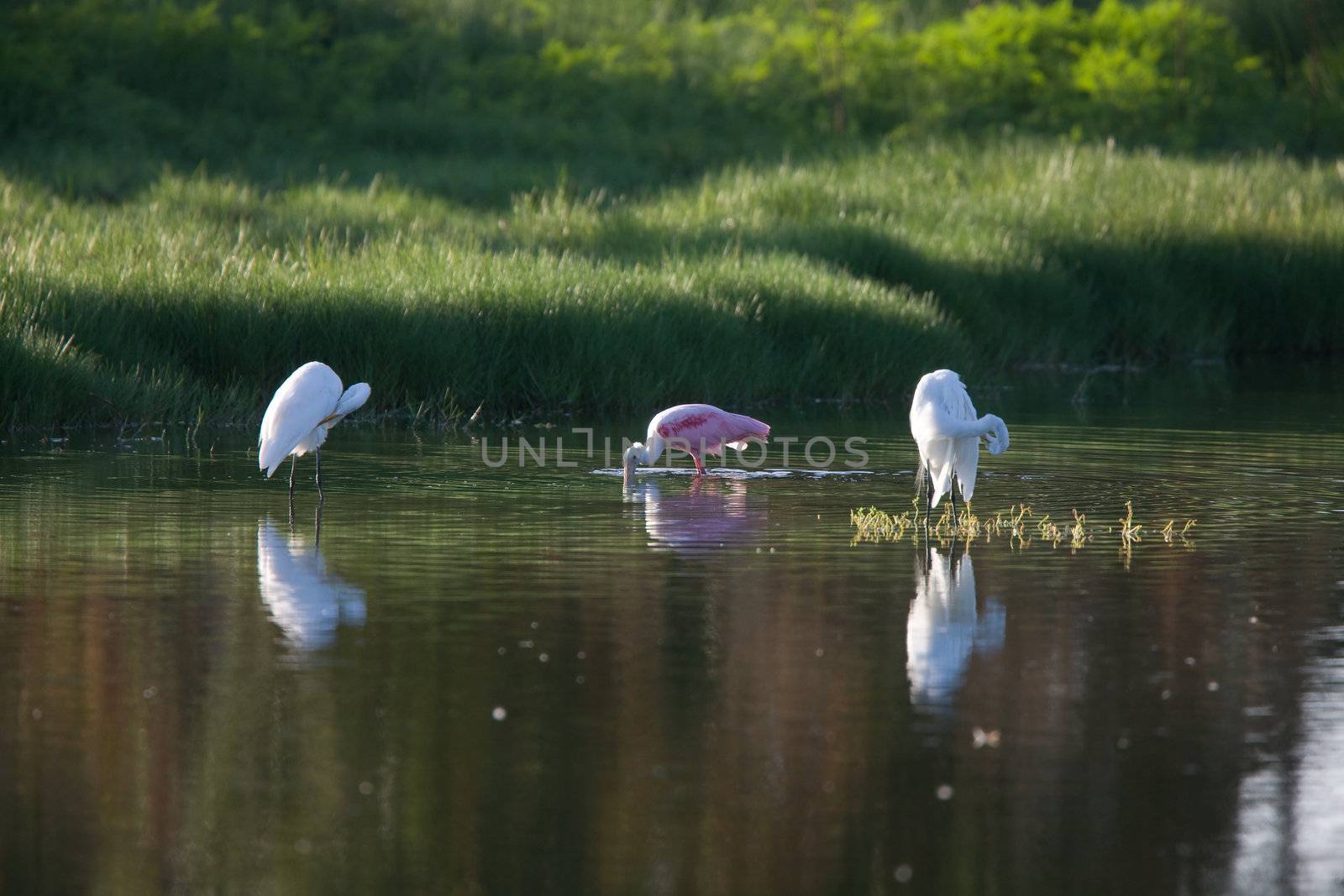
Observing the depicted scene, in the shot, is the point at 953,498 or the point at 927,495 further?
the point at 927,495

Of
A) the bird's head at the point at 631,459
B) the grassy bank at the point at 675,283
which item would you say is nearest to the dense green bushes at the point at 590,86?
the grassy bank at the point at 675,283

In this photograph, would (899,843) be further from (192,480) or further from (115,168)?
(115,168)

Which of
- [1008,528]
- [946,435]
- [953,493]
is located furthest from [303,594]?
[1008,528]

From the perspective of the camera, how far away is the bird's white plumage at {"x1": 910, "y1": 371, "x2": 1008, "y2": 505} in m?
10.2

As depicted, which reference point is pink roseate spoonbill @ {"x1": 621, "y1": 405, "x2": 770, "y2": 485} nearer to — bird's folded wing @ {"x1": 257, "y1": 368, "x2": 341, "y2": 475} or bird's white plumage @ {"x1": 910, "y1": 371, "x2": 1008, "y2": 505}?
bird's folded wing @ {"x1": 257, "y1": 368, "x2": 341, "y2": 475}

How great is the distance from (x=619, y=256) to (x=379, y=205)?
4276 millimetres

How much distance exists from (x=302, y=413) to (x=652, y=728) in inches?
233

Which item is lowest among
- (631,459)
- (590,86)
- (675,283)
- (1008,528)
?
(1008,528)

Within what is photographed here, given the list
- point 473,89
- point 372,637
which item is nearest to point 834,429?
point 372,637

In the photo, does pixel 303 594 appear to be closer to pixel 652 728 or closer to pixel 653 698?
pixel 653 698

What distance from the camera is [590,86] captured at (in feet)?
127

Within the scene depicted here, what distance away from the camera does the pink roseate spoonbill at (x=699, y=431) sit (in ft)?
44.1

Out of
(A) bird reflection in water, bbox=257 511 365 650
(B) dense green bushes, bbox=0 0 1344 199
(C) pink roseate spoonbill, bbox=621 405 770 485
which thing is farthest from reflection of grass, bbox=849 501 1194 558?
(B) dense green bushes, bbox=0 0 1344 199

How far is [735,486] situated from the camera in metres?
12.9
